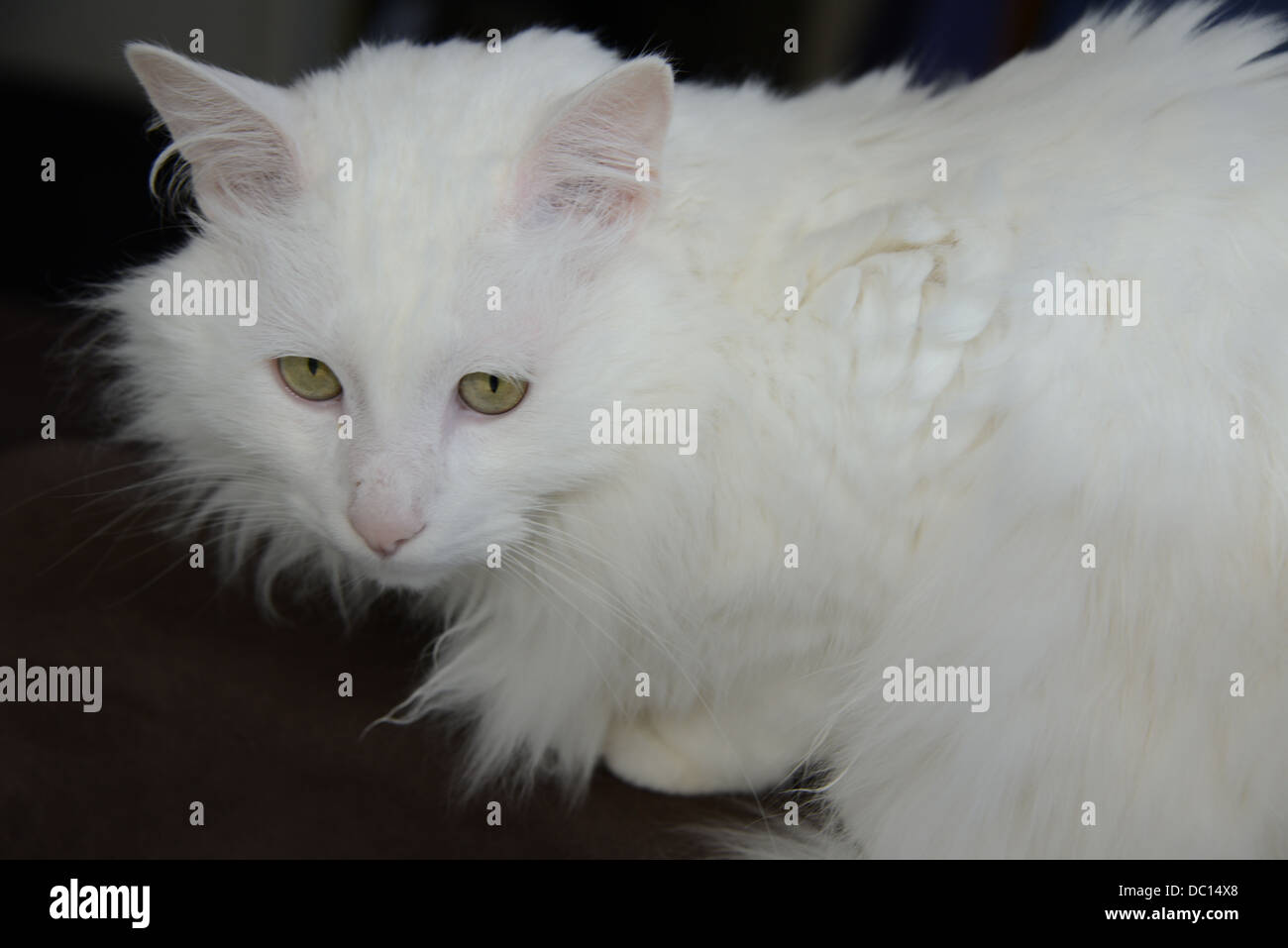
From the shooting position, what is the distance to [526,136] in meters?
1.12

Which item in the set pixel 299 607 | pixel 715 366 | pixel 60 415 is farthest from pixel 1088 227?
pixel 60 415

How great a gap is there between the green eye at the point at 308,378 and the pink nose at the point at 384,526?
0.15 metres

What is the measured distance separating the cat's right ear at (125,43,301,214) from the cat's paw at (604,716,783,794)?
78 cm

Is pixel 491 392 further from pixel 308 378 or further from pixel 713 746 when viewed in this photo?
pixel 713 746

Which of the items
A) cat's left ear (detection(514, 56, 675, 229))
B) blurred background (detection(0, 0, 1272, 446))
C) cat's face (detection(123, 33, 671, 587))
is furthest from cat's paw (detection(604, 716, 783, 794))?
blurred background (detection(0, 0, 1272, 446))

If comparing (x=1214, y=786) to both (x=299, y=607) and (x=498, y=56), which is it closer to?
(x=498, y=56)

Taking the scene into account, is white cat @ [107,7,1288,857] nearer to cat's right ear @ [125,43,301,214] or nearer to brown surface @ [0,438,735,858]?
cat's right ear @ [125,43,301,214]

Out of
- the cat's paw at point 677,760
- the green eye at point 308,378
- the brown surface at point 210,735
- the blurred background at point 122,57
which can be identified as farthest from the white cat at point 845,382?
the blurred background at point 122,57

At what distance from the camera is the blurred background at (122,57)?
227cm

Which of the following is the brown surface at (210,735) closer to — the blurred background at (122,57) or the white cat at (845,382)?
the white cat at (845,382)

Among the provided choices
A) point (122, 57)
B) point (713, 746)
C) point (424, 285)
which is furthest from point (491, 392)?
point (122, 57)

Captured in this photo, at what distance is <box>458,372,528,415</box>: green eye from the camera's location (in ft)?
3.62

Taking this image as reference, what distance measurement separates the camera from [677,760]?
1.40 m
